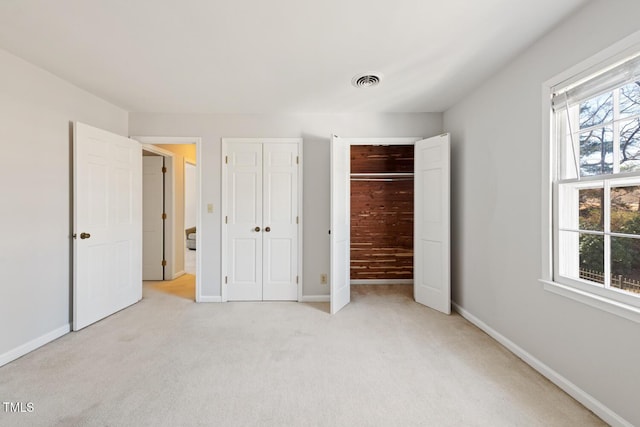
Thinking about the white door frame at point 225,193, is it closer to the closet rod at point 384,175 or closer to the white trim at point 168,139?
the white trim at point 168,139

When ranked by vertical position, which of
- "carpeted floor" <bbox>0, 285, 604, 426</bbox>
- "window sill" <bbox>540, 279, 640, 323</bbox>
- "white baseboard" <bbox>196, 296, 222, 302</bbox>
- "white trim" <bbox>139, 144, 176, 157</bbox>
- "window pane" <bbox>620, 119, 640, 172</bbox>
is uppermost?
"white trim" <bbox>139, 144, 176, 157</bbox>

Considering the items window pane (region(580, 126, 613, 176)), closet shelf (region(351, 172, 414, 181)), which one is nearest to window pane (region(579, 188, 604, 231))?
window pane (region(580, 126, 613, 176))

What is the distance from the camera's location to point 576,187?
186 cm

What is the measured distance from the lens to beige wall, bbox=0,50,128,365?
86.4 inches

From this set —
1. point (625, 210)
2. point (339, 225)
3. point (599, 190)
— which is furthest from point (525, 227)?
point (339, 225)

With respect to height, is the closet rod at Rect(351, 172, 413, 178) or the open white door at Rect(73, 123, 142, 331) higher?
the closet rod at Rect(351, 172, 413, 178)

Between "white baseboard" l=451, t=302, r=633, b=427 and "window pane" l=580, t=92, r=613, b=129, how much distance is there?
166cm

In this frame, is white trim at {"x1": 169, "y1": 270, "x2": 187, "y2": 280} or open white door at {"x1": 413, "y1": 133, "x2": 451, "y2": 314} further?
white trim at {"x1": 169, "y1": 270, "x2": 187, "y2": 280}

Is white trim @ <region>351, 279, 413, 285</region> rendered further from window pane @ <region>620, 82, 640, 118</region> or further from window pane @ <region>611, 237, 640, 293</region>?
window pane @ <region>620, 82, 640, 118</region>

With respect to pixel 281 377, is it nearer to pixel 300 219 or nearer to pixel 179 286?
pixel 300 219

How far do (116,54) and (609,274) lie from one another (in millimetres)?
3759

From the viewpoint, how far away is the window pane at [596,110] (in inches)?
64.9

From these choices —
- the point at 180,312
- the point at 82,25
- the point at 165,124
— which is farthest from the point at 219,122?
the point at 180,312

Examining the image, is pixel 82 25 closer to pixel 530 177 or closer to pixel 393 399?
pixel 393 399
